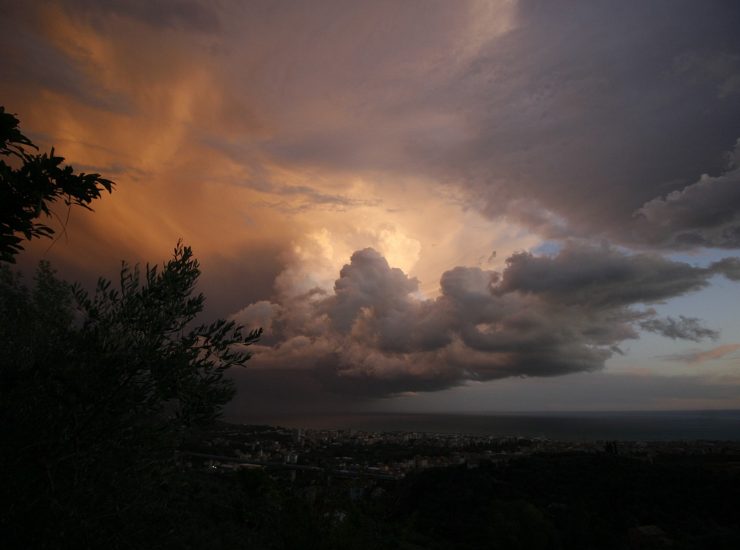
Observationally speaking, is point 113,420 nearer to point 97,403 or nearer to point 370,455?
point 97,403

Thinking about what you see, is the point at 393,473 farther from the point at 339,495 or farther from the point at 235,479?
the point at 339,495

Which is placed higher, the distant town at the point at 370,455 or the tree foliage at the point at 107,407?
the tree foliage at the point at 107,407

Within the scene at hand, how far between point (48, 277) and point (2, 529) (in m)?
14.4

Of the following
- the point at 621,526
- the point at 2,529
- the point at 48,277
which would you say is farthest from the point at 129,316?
the point at 621,526

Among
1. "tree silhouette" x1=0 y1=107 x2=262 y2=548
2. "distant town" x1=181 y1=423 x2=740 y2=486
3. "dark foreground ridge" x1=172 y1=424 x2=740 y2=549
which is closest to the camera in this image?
"tree silhouette" x1=0 y1=107 x2=262 y2=548

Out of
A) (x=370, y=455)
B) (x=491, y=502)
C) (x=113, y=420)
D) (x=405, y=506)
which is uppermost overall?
(x=113, y=420)

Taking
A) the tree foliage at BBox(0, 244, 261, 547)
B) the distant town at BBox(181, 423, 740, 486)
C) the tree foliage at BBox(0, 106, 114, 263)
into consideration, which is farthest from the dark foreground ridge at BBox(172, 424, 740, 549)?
the tree foliage at BBox(0, 106, 114, 263)

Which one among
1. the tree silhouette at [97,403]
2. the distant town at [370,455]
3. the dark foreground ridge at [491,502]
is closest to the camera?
the tree silhouette at [97,403]

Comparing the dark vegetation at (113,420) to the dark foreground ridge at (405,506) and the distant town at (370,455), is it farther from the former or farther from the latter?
the distant town at (370,455)

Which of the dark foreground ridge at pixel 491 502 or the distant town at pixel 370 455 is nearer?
the dark foreground ridge at pixel 491 502

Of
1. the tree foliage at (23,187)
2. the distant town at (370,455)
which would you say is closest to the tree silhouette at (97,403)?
the tree foliage at (23,187)

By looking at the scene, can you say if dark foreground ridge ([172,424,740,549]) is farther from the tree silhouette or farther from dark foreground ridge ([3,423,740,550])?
the tree silhouette

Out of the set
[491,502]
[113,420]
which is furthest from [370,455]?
[113,420]

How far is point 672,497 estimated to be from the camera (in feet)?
69.7
